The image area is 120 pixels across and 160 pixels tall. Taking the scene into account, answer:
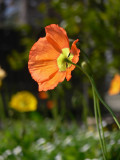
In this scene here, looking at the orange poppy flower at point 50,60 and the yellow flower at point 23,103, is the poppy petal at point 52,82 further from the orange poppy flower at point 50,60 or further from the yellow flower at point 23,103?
the yellow flower at point 23,103

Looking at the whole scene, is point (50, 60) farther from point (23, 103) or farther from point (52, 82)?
point (23, 103)

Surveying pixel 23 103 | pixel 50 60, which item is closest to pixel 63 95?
pixel 23 103

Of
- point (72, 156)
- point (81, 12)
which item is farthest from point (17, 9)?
point (72, 156)

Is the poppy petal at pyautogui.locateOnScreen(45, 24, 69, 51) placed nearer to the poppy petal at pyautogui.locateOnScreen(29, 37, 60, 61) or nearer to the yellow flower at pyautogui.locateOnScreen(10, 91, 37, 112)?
the poppy petal at pyautogui.locateOnScreen(29, 37, 60, 61)

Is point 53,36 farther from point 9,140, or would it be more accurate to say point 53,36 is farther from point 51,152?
point 9,140

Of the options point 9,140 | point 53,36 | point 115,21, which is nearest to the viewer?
point 53,36

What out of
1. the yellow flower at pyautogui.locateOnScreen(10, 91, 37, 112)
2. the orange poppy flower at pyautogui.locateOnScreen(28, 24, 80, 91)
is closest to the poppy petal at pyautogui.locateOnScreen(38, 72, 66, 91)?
the orange poppy flower at pyautogui.locateOnScreen(28, 24, 80, 91)

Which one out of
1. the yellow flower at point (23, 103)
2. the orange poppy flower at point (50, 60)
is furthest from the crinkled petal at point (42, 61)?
the yellow flower at point (23, 103)
